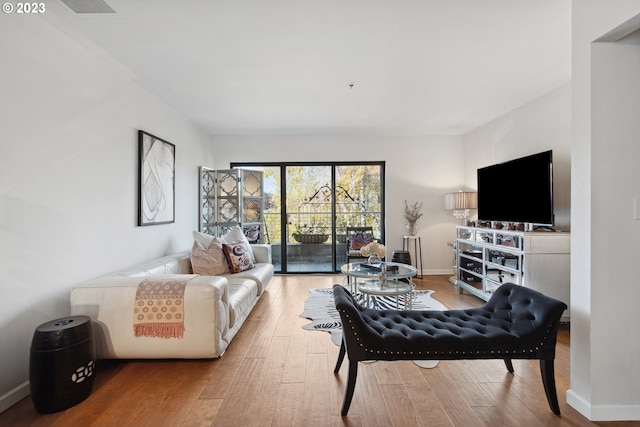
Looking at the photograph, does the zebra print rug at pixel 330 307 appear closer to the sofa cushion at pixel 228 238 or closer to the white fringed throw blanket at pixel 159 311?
the sofa cushion at pixel 228 238

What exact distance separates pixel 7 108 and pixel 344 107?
10.5ft

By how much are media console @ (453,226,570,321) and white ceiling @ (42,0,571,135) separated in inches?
65.3

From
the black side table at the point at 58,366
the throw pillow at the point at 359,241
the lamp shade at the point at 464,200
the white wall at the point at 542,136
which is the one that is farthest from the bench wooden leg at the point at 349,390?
the lamp shade at the point at 464,200

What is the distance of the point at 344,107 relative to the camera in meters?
4.13

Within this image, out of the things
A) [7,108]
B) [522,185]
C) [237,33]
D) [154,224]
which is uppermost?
[237,33]

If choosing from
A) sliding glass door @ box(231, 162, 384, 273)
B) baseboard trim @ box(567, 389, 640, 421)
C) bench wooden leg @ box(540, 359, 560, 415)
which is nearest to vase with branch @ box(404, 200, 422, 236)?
sliding glass door @ box(231, 162, 384, 273)

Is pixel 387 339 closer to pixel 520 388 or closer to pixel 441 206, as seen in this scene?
pixel 520 388

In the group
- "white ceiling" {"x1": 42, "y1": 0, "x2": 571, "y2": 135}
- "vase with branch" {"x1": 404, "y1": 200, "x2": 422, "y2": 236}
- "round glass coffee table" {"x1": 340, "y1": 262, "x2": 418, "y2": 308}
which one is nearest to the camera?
"white ceiling" {"x1": 42, "y1": 0, "x2": 571, "y2": 135}

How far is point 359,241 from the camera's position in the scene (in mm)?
5594

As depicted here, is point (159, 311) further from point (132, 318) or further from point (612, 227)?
point (612, 227)

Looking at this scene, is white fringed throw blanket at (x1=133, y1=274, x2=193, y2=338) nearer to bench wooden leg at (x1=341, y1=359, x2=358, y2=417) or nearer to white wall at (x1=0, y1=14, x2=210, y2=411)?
white wall at (x1=0, y1=14, x2=210, y2=411)

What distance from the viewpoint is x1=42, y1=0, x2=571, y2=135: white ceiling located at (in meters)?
2.14

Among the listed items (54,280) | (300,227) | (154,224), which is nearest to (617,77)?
(54,280)

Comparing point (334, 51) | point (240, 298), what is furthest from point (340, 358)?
point (334, 51)
